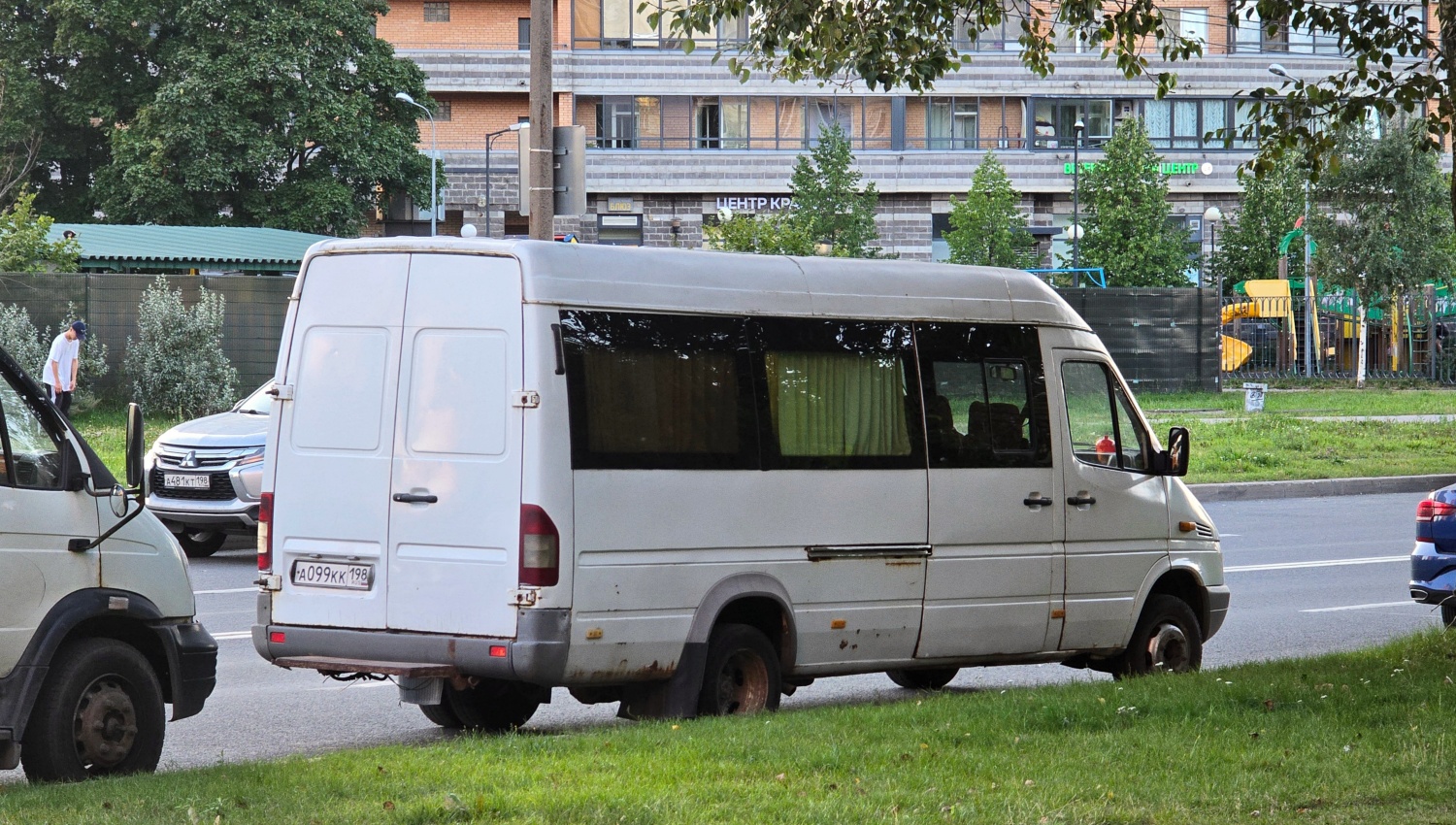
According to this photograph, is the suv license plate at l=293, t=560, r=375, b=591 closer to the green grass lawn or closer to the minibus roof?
the green grass lawn

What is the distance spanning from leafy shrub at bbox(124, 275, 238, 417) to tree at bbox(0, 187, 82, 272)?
19.9 feet

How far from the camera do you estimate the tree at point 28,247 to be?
31.5 m

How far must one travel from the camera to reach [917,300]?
8.64 metres

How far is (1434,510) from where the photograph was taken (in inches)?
438

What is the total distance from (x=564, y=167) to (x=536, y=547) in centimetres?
867

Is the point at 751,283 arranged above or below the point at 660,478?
above

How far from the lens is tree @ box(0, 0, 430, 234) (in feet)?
163

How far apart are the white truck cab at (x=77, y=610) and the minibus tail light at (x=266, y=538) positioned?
0.79 m

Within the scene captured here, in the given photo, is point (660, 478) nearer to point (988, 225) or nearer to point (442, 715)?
point (442, 715)

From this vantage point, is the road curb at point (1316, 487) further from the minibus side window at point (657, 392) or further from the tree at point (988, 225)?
the tree at point (988, 225)

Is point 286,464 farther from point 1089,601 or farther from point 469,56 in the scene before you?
point 469,56

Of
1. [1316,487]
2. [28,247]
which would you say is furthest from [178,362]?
[1316,487]

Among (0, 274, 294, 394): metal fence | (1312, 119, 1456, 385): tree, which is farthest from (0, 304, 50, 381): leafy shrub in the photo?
(1312, 119, 1456, 385): tree

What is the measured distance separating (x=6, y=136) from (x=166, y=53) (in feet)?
20.2
